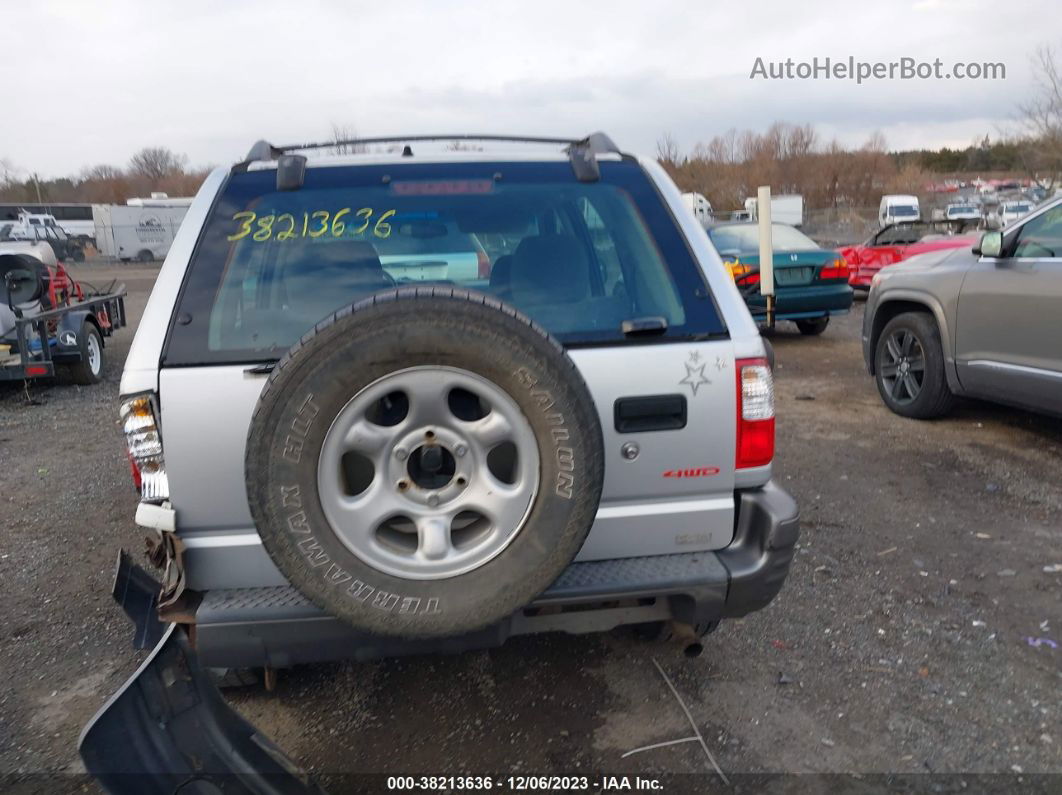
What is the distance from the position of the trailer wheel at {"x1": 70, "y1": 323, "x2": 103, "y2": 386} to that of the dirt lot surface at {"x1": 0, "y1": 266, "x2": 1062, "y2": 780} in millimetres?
4661

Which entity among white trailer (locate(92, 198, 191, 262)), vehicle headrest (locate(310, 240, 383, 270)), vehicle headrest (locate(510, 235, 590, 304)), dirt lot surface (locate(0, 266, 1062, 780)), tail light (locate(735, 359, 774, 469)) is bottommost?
dirt lot surface (locate(0, 266, 1062, 780))

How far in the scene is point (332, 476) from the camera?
6.85 feet

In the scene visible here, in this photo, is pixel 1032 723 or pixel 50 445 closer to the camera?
pixel 1032 723

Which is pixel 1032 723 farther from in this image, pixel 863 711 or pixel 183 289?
pixel 183 289

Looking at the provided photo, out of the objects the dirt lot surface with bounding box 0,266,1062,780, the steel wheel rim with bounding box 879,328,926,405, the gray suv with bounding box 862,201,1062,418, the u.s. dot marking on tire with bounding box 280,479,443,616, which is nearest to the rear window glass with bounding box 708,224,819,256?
the gray suv with bounding box 862,201,1062,418

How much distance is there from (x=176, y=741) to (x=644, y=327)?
1726mm

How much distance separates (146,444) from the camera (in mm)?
2293

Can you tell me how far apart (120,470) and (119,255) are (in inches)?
1651

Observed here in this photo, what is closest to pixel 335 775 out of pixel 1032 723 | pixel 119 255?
pixel 1032 723

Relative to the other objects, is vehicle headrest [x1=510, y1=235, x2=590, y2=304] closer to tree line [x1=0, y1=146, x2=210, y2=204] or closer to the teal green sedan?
the teal green sedan

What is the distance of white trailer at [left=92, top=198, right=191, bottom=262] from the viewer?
41.7m

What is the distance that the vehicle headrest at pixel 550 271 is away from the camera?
8.50 ft

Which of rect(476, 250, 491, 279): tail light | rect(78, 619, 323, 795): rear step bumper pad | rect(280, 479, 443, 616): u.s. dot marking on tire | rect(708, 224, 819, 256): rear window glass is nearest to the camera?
rect(78, 619, 323, 795): rear step bumper pad

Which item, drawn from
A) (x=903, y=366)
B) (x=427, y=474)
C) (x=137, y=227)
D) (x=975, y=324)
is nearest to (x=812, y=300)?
(x=903, y=366)
